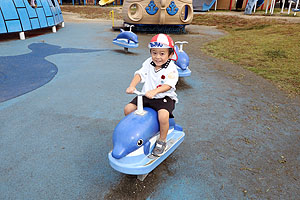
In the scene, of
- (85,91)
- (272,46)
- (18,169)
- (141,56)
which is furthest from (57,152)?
(272,46)

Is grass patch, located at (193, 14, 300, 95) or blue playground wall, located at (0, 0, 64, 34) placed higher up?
blue playground wall, located at (0, 0, 64, 34)

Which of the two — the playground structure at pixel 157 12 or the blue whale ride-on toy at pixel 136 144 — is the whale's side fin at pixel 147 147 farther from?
the playground structure at pixel 157 12

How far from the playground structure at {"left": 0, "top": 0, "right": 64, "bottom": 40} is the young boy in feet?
25.6

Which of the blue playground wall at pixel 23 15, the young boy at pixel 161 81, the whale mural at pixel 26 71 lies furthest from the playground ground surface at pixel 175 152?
the blue playground wall at pixel 23 15

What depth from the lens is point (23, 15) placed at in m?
8.29

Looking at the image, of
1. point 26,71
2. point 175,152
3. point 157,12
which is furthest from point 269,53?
point 26,71

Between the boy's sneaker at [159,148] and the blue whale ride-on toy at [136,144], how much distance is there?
32mm

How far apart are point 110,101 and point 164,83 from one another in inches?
71.8

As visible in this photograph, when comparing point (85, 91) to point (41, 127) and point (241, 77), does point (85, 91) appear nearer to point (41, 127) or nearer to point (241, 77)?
point (41, 127)

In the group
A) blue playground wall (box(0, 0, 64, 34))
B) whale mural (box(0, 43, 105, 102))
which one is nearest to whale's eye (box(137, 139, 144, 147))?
whale mural (box(0, 43, 105, 102))

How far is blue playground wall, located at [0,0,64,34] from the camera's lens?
7.68 metres

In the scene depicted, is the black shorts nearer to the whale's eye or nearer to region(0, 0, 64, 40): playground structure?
the whale's eye

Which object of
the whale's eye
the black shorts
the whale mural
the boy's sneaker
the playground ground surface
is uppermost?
the black shorts

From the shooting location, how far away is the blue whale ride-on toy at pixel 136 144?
70.4 inches
